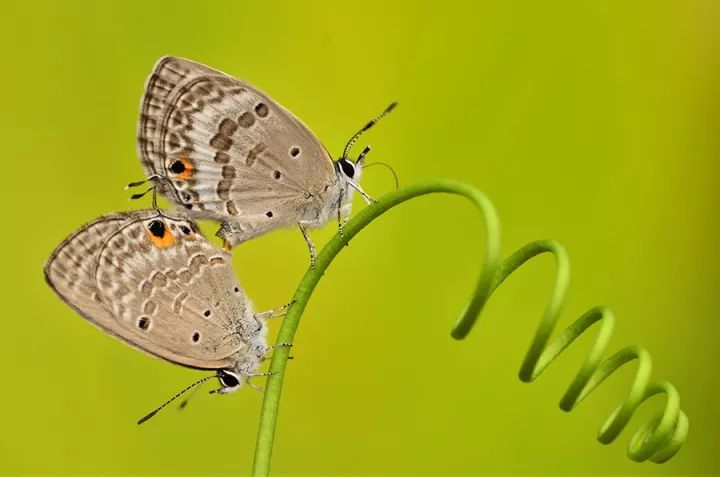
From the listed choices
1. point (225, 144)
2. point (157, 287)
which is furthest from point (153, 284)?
point (225, 144)

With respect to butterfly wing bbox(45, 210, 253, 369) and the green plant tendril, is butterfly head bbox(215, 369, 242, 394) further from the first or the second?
the green plant tendril

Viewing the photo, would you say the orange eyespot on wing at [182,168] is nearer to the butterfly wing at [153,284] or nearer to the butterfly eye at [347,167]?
the butterfly wing at [153,284]

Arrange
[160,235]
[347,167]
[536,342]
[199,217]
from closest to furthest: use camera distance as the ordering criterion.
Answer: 1. [536,342]
2. [160,235]
3. [199,217]
4. [347,167]

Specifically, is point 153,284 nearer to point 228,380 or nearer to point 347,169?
point 228,380

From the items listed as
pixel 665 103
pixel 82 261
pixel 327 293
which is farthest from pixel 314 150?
pixel 665 103

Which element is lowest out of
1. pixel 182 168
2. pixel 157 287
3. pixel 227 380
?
pixel 227 380

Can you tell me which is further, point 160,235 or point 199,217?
point 199,217

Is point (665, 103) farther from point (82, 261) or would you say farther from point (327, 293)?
point (82, 261)

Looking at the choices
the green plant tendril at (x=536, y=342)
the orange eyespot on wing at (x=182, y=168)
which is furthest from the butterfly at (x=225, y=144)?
the green plant tendril at (x=536, y=342)

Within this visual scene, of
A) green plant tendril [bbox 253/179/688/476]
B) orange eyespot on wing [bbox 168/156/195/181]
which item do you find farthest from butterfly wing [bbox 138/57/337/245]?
green plant tendril [bbox 253/179/688/476]
